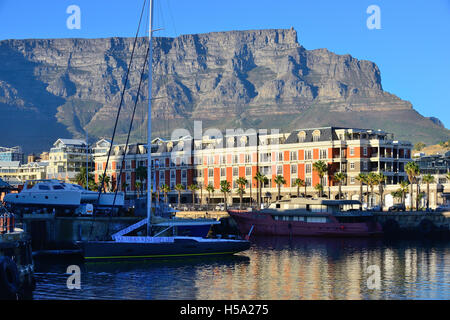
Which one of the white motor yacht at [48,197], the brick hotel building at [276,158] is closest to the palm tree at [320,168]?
the brick hotel building at [276,158]

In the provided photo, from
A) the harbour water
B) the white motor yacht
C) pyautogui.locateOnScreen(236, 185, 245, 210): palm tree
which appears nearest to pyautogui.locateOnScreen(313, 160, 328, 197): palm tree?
pyautogui.locateOnScreen(236, 185, 245, 210): palm tree

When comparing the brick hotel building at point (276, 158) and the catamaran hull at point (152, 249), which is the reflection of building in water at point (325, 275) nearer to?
the catamaran hull at point (152, 249)

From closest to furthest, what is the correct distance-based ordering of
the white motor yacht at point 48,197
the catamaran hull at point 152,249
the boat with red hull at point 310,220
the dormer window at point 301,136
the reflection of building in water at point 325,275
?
the reflection of building in water at point 325,275 < the catamaran hull at point 152,249 < the white motor yacht at point 48,197 < the boat with red hull at point 310,220 < the dormer window at point 301,136

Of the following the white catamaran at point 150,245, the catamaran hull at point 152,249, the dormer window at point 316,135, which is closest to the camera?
the catamaran hull at point 152,249

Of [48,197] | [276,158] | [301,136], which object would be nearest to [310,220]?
[276,158]

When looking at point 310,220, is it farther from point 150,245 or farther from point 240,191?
point 150,245

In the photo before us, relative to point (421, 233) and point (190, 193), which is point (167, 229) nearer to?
point (421, 233)

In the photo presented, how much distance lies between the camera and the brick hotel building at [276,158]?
136 m

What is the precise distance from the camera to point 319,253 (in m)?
76.4

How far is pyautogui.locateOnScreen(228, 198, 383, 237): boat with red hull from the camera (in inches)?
4080

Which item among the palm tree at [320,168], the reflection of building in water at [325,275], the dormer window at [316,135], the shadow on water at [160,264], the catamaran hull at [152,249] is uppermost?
the dormer window at [316,135]

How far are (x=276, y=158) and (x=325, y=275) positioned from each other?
88170 millimetres
